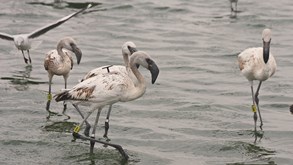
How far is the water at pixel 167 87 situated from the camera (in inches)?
474

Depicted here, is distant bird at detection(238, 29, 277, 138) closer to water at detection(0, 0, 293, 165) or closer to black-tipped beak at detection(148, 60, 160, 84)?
water at detection(0, 0, 293, 165)

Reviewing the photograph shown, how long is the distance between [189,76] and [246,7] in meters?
10.3

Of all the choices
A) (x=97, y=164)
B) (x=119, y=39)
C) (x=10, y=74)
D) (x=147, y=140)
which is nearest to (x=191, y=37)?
(x=119, y=39)

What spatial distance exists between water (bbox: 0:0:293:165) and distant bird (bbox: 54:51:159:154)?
900 mm

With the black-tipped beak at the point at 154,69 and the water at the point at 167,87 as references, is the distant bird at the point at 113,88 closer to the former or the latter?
the black-tipped beak at the point at 154,69

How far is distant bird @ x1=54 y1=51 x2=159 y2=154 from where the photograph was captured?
11.2 meters

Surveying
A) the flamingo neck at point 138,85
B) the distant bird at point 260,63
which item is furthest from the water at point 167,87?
the flamingo neck at point 138,85

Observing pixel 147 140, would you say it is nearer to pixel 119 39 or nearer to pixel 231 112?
pixel 231 112

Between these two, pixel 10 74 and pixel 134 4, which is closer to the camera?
pixel 10 74

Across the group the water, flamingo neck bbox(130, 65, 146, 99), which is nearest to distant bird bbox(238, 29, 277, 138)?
the water

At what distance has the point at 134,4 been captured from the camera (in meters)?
27.9

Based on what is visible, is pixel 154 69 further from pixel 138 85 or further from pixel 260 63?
pixel 260 63

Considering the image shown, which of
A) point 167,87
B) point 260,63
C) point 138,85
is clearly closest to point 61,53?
point 167,87

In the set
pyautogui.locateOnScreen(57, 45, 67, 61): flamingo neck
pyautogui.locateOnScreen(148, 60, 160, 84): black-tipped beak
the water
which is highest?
pyautogui.locateOnScreen(148, 60, 160, 84): black-tipped beak
